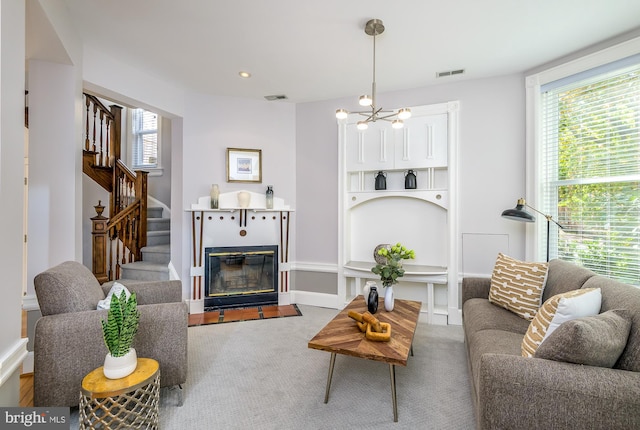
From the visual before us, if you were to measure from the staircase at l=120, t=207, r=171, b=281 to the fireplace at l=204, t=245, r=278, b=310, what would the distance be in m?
0.64

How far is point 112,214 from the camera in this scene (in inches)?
181

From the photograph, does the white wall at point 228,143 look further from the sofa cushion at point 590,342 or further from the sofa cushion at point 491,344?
the sofa cushion at point 590,342

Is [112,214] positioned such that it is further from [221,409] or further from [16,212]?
[221,409]

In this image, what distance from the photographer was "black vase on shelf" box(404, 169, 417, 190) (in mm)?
3680

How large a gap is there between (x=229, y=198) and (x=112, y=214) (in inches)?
82.6

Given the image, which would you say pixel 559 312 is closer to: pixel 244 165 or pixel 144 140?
pixel 244 165

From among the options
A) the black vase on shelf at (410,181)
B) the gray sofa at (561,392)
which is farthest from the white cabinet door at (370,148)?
the gray sofa at (561,392)

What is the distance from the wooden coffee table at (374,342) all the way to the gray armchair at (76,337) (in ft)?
3.02

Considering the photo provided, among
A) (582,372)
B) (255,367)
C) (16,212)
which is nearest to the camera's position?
(582,372)

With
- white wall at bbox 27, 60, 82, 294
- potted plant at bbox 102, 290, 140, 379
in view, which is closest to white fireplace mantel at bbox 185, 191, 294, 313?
white wall at bbox 27, 60, 82, 294

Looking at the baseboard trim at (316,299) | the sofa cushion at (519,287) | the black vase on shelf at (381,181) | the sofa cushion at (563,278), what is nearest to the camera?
the sofa cushion at (563,278)

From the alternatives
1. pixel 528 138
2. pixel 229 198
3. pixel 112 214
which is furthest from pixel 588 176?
pixel 112 214

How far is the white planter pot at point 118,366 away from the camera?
1.53 metres

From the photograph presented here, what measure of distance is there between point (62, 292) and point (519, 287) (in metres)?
3.24
